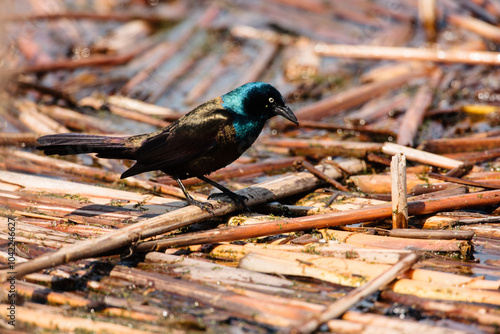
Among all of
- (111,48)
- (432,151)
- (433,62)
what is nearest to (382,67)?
(433,62)

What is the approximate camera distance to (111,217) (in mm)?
5176

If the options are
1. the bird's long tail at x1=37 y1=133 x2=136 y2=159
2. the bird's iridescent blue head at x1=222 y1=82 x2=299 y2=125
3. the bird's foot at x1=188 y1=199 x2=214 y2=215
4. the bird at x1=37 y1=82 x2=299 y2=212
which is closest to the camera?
the bird's foot at x1=188 y1=199 x2=214 y2=215

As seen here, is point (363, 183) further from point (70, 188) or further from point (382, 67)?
point (382, 67)

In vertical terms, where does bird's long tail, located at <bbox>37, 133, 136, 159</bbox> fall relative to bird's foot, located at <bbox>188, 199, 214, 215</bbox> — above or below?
above

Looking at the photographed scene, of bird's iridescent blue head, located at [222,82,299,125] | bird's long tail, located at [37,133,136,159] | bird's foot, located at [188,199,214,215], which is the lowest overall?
bird's foot, located at [188,199,214,215]

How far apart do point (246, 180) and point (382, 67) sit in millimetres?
4240

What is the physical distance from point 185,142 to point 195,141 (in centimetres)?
10

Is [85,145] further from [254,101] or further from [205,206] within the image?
[254,101]

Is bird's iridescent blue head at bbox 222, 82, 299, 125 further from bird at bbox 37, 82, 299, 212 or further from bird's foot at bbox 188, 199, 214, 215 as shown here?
bird's foot at bbox 188, 199, 214, 215

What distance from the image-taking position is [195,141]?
521 cm

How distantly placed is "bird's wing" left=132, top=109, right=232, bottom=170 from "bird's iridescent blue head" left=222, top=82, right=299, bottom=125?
117 mm

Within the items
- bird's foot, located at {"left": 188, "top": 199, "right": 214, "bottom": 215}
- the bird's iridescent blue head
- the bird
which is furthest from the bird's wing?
bird's foot, located at {"left": 188, "top": 199, "right": 214, "bottom": 215}

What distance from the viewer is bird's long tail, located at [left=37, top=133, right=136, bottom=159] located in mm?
5047

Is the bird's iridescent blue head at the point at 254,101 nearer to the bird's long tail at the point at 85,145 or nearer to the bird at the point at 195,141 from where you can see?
the bird at the point at 195,141
